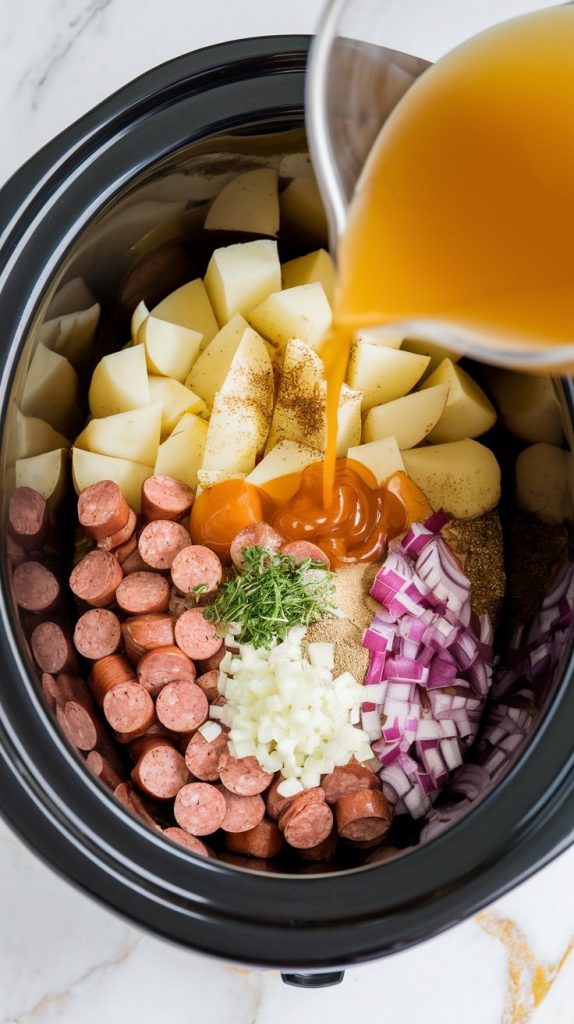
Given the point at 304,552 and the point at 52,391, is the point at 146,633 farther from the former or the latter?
Result: the point at 52,391

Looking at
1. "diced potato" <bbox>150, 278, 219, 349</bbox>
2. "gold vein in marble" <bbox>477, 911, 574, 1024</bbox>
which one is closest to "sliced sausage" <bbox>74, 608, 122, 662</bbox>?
"diced potato" <bbox>150, 278, 219, 349</bbox>

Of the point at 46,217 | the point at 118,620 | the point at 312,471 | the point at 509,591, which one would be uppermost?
the point at 46,217

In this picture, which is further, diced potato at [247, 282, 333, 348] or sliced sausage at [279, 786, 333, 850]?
diced potato at [247, 282, 333, 348]

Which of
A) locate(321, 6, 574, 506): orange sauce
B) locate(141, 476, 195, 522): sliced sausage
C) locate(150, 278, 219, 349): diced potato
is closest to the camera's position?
locate(321, 6, 574, 506): orange sauce

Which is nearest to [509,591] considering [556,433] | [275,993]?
[556,433]

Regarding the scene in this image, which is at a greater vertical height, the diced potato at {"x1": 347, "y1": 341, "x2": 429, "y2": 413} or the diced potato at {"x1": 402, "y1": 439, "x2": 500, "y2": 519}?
the diced potato at {"x1": 347, "y1": 341, "x2": 429, "y2": 413}

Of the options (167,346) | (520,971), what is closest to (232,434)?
(167,346)

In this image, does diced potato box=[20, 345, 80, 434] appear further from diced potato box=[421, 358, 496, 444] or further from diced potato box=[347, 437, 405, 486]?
diced potato box=[421, 358, 496, 444]

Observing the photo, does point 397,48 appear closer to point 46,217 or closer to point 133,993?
point 46,217
